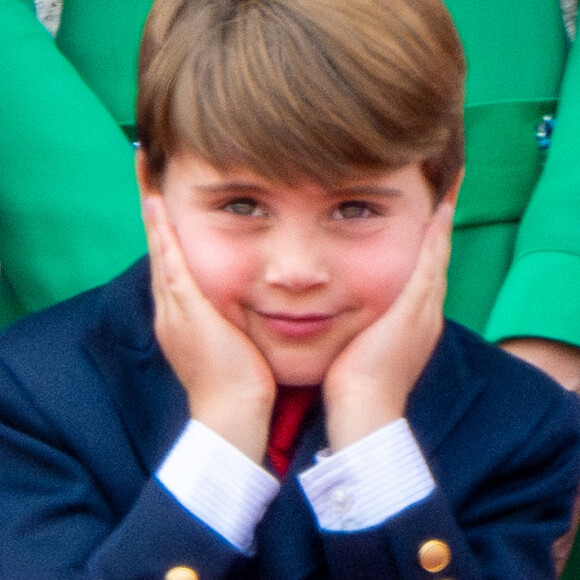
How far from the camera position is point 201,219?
94 centimetres

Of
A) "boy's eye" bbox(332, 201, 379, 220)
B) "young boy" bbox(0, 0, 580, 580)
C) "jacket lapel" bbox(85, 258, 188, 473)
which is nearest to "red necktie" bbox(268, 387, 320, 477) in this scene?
"young boy" bbox(0, 0, 580, 580)

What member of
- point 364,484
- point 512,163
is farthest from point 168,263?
point 512,163

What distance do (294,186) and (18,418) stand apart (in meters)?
0.34

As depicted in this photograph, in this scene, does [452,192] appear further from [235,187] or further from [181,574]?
[181,574]

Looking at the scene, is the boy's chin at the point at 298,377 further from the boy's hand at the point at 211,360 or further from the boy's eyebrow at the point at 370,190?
the boy's eyebrow at the point at 370,190

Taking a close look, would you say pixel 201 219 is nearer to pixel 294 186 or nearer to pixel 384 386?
pixel 294 186

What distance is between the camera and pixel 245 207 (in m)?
0.92

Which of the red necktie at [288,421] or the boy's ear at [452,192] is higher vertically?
the boy's ear at [452,192]

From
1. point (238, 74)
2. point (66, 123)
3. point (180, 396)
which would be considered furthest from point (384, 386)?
point (66, 123)

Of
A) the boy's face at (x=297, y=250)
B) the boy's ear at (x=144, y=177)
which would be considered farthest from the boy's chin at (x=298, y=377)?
the boy's ear at (x=144, y=177)

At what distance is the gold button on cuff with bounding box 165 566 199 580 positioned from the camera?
87 cm

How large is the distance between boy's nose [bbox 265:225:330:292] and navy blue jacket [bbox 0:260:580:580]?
18 centimetres

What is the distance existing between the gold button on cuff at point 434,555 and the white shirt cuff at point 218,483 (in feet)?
0.48

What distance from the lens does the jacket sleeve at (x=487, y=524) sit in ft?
2.90
